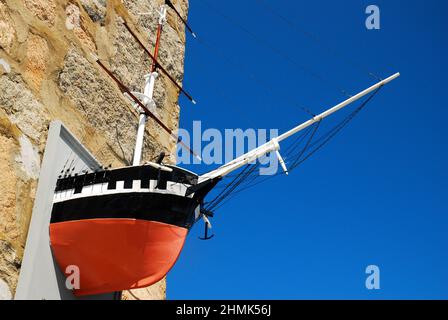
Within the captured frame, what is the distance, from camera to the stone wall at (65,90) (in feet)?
11.7

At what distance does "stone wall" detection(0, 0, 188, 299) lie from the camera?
11.7 feet

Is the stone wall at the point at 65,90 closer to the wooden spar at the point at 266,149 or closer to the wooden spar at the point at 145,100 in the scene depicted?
the wooden spar at the point at 145,100

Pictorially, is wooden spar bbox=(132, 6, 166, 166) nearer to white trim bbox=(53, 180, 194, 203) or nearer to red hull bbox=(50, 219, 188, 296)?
white trim bbox=(53, 180, 194, 203)

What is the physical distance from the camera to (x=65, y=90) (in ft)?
14.0

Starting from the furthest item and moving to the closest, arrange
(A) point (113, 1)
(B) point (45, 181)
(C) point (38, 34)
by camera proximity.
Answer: (A) point (113, 1) → (C) point (38, 34) → (B) point (45, 181)

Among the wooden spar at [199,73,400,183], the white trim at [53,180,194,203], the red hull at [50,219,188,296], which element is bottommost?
the red hull at [50,219,188,296]

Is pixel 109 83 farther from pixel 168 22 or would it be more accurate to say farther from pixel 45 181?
pixel 168 22

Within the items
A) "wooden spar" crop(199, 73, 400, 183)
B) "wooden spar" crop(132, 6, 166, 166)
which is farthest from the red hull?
"wooden spar" crop(132, 6, 166, 166)

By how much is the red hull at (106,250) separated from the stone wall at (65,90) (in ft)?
0.90

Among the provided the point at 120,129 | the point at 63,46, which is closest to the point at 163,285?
the point at 120,129

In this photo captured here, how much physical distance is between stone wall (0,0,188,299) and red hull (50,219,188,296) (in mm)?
276

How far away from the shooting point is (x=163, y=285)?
208 inches

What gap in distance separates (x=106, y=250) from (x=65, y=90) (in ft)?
4.06

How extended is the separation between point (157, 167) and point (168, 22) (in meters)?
2.88
